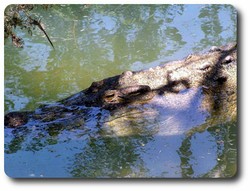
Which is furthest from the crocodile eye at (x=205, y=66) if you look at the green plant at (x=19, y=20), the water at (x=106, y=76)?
the green plant at (x=19, y=20)

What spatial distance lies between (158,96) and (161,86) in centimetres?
9

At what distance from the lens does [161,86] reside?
12.5 feet

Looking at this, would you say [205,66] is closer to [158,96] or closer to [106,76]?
[158,96]

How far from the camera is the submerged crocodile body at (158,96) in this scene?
3.59 metres

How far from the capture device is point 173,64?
377 cm

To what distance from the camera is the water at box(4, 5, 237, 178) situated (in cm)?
341

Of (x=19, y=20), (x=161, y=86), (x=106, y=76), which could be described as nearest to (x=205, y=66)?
(x=161, y=86)

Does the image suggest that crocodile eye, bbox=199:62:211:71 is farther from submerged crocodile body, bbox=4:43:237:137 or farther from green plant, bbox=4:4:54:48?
green plant, bbox=4:4:54:48

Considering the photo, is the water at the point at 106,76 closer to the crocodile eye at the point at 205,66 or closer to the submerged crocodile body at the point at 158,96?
the submerged crocodile body at the point at 158,96

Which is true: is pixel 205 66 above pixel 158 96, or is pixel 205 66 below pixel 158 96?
above

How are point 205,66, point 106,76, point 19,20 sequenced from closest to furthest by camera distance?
point 19,20 < point 106,76 < point 205,66

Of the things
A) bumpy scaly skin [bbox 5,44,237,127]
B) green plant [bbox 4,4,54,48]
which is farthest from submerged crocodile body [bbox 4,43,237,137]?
green plant [bbox 4,4,54,48]

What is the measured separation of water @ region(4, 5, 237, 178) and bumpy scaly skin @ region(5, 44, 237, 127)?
0.06m
